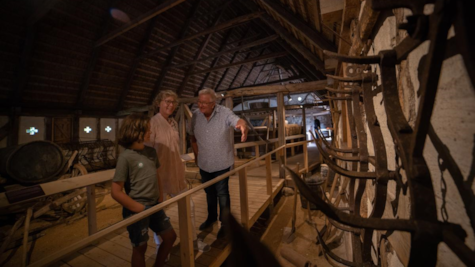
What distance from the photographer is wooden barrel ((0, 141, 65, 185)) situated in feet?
14.6

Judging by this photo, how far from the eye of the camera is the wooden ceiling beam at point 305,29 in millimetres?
3697

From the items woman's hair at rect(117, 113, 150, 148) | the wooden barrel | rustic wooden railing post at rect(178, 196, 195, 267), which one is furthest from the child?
the wooden barrel

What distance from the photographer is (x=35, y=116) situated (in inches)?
329

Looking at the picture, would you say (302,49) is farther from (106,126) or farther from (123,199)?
(106,126)

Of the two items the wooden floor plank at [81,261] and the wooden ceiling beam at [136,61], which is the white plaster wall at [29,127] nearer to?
the wooden ceiling beam at [136,61]

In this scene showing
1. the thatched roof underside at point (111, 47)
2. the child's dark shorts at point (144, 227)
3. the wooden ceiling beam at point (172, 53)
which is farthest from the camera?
the wooden ceiling beam at point (172, 53)

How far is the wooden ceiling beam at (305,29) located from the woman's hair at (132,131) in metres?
3.41

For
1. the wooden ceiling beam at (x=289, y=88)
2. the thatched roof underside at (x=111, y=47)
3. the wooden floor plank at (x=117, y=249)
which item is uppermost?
the thatched roof underside at (x=111, y=47)

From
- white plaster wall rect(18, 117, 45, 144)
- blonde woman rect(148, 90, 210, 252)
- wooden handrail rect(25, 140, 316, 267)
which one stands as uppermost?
white plaster wall rect(18, 117, 45, 144)

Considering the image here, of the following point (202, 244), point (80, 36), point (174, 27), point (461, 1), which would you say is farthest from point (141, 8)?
point (461, 1)

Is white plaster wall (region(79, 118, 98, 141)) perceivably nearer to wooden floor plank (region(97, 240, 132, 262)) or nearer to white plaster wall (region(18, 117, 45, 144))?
white plaster wall (region(18, 117, 45, 144))

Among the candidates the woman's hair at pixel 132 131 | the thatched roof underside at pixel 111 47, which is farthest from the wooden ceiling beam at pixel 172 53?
the woman's hair at pixel 132 131

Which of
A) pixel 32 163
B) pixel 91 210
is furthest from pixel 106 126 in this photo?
pixel 91 210

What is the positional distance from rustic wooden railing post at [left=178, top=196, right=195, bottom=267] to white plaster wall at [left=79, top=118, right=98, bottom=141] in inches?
440
